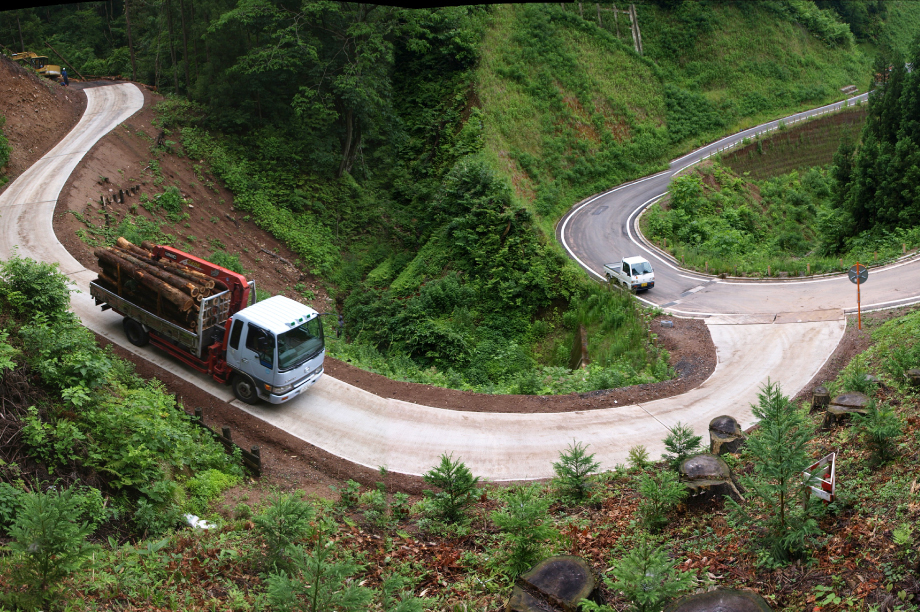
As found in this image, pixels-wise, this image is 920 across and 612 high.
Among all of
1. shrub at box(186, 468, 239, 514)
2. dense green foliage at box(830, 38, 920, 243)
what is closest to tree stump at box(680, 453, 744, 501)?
shrub at box(186, 468, 239, 514)

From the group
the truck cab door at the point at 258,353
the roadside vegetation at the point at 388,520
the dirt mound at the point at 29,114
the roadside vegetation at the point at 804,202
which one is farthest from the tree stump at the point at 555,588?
the dirt mound at the point at 29,114

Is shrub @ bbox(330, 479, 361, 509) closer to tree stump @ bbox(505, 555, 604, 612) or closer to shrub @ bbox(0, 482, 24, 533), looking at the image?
shrub @ bbox(0, 482, 24, 533)

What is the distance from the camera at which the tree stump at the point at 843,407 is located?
10728 mm

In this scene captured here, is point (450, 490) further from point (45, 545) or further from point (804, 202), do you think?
point (804, 202)

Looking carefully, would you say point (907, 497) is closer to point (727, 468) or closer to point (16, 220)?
point (727, 468)

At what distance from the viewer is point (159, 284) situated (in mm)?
14758

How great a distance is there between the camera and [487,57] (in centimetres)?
3994

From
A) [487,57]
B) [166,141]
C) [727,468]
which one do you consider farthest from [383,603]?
[487,57]

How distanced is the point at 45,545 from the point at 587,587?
543cm

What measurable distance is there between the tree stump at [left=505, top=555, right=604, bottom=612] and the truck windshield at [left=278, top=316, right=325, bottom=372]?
860 centimetres

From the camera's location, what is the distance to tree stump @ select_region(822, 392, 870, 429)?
10.7 meters

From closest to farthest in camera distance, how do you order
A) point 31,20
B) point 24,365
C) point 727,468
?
point 727,468 → point 24,365 → point 31,20

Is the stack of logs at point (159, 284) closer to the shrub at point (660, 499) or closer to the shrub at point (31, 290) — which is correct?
the shrub at point (31, 290)

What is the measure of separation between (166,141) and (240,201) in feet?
16.2
